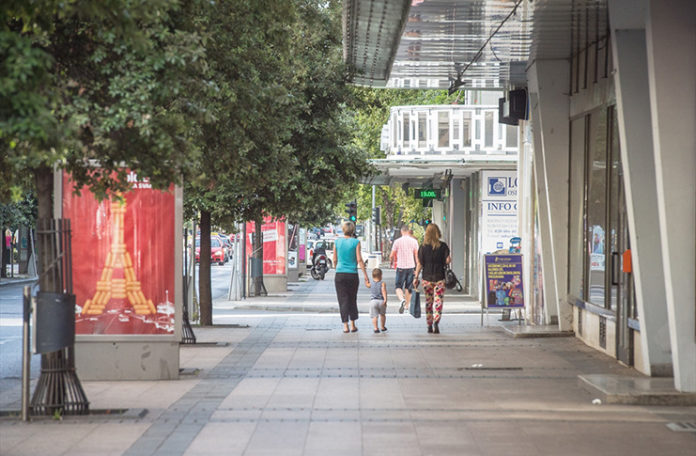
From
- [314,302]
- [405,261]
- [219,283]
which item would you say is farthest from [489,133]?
[219,283]

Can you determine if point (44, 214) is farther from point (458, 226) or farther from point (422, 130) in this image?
point (458, 226)

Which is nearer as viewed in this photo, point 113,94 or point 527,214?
point 113,94

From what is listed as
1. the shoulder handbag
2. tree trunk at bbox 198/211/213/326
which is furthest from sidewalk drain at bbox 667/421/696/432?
the shoulder handbag

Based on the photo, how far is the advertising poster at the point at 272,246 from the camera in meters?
34.9

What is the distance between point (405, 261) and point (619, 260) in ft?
30.4

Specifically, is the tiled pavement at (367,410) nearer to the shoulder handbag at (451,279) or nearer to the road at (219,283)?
the road at (219,283)

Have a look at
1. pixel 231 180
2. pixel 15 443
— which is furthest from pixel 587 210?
pixel 15 443

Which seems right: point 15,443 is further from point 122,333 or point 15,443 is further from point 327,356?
point 327,356

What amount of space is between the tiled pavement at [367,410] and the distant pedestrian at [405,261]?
6.62 m

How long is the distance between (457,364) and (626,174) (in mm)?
3342

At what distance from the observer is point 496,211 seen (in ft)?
99.3

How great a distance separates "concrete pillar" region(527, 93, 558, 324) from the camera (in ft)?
60.6

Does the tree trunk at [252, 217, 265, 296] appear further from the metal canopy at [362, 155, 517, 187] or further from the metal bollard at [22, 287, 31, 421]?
the metal bollard at [22, 287, 31, 421]

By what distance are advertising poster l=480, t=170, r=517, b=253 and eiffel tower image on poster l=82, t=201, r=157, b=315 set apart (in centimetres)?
1896
